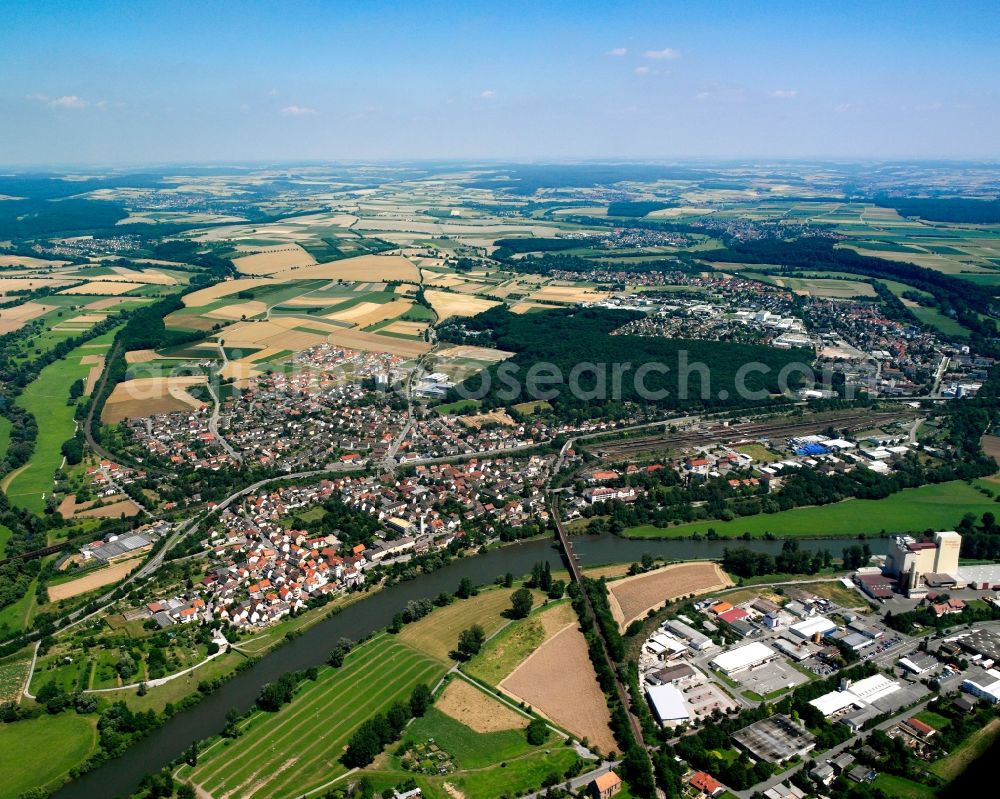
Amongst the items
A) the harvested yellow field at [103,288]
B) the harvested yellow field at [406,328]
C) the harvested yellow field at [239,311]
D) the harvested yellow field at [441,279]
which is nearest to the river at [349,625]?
the harvested yellow field at [406,328]

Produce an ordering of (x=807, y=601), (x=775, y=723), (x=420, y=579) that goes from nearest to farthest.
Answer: (x=775, y=723)
(x=807, y=601)
(x=420, y=579)

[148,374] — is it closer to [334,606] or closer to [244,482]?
[244,482]

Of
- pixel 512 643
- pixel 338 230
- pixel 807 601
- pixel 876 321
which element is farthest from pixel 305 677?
pixel 338 230

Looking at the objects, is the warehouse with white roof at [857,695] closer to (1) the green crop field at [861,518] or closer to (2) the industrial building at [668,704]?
(2) the industrial building at [668,704]

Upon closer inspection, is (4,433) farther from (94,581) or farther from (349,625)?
(349,625)

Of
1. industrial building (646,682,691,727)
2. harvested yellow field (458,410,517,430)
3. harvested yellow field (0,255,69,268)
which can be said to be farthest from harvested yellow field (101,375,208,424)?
harvested yellow field (0,255,69,268)

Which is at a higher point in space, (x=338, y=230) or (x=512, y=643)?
(x=338, y=230)
